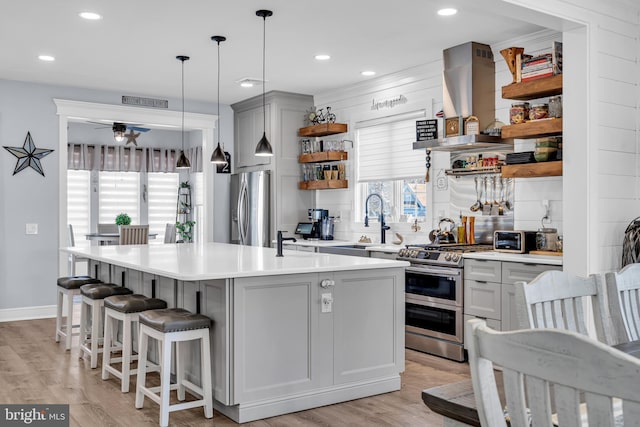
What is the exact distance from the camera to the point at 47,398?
3.83 meters

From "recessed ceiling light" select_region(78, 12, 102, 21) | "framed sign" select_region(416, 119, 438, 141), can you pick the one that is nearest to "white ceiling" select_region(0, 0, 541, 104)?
"recessed ceiling light" select_region(78, 12, 102, 21)

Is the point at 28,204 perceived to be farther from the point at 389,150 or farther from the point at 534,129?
the point at 534,129

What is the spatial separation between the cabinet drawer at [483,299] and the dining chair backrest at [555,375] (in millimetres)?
3552

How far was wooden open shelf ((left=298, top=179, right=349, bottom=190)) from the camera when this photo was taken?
23.1 ft

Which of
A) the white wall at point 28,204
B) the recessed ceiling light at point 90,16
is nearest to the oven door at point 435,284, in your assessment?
the recessed ceiling light at point 90,16

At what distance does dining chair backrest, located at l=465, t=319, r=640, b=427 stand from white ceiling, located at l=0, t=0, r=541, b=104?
2.77 m

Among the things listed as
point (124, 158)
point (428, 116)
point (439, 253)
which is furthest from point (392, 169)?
point (124, 158)

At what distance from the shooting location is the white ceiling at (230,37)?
4371mm

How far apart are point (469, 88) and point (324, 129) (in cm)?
225

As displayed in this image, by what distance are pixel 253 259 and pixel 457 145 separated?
212 centimetres

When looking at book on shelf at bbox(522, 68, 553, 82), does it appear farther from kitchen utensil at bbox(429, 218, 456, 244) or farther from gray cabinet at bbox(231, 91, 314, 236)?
gray cabinet at bbox(231, 91, 314, 236)

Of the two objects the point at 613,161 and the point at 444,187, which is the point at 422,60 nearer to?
the point at 444,187

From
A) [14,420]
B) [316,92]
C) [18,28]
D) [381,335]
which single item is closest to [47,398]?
[14,420]

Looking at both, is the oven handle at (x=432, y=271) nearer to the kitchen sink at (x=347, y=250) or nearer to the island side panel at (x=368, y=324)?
the kitchen sink at (x=347, y=250)
